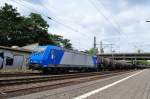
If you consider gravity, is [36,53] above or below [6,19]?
below

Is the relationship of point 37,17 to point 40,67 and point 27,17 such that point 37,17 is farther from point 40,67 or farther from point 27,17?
point 40,67

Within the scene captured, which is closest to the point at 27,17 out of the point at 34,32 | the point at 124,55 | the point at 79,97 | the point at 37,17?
the point at 37,17

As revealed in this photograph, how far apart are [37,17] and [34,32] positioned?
26.8 ft

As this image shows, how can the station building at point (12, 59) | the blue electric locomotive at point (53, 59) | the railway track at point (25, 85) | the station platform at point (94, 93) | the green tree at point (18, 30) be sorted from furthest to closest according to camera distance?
the green tree at point (18, 30), the station building at point (12, 59), the blue electric locomotive at point (53, 59), the railway track at point (25, 85), the station platform at point (94, 93)

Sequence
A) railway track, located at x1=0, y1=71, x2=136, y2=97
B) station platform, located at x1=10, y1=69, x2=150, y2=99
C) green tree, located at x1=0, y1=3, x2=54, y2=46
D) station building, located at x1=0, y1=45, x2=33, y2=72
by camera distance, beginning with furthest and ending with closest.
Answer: green tree, located at x1=0, y1=3, x2=54, y2=46, station building, located at x1=0, y1=45, x2=33, y2=72, railway track, located at x1=0, y1=71, x2=136, y2=97, station platform, located at x1=10, y1=69, x2=150, y2=99

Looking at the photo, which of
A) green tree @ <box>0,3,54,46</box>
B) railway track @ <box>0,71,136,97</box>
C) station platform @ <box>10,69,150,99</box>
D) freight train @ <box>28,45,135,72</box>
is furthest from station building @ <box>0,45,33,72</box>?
green tree @ <box>0,3,54,46</box>

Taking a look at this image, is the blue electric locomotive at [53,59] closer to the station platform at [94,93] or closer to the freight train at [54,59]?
the freight train at [54,59]

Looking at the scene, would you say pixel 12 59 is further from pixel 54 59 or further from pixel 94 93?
pixel 94 93

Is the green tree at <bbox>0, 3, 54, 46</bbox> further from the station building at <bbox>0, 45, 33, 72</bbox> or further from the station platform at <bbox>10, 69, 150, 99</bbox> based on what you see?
the station platform at <bbox>10, 69, 150, 99</bbox>

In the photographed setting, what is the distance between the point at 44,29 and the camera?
80688mm

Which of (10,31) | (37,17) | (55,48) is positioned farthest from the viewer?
(37,17)

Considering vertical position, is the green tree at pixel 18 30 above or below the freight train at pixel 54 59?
above

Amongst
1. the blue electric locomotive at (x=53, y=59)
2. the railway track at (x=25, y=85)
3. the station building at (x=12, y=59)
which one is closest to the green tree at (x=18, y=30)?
the station building at (x=12, y=59)

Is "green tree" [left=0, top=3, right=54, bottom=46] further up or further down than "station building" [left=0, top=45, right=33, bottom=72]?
further up
